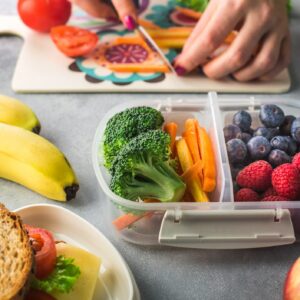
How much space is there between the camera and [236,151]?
0.98 meters

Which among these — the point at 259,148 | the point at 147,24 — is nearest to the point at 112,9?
the point at 147,24

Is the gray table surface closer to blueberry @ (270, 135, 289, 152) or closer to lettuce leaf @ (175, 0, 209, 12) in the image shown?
blueberry @ (270, 135, 289, 152)

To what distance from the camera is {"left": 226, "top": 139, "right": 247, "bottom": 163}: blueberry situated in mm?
982

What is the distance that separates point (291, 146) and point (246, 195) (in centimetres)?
15

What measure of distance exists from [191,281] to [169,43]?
27.4 inches

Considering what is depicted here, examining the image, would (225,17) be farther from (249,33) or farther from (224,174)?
(224,174)

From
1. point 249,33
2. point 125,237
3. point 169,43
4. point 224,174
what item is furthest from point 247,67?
point 125,237

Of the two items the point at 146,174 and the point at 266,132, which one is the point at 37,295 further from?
the point at 266,132

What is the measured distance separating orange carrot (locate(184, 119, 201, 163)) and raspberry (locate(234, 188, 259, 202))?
97 millimetres

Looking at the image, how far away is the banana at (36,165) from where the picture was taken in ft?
3.19

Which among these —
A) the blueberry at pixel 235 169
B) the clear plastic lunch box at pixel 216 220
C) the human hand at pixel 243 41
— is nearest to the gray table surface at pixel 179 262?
the clear plastic lunch box at pixel 216 220

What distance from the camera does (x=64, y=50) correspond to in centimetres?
134

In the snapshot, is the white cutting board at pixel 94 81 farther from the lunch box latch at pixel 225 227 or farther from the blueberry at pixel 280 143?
the lunch box latch at pixel 225 227

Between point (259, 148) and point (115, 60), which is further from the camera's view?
point (115, 60)
